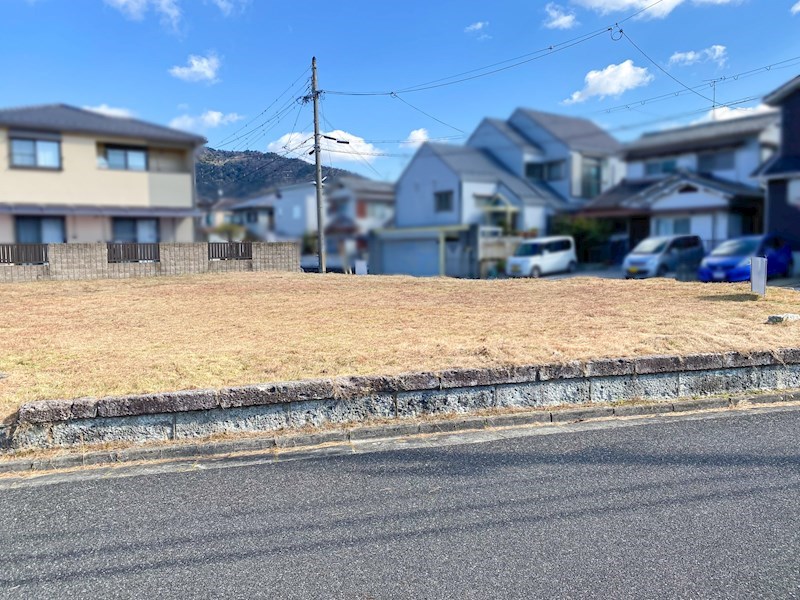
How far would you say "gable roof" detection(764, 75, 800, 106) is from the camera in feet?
49.7

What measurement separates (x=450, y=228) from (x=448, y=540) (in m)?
14.1

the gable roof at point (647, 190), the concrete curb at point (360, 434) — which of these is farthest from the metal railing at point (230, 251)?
the gable roof at point (647, 190)

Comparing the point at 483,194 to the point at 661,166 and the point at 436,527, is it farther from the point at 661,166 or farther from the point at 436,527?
the point at 436,527

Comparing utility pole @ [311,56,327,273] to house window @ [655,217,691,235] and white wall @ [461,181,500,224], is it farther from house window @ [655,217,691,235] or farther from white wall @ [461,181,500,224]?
house window @ [655,217,691,235]

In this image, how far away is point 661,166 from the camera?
48.4 feet

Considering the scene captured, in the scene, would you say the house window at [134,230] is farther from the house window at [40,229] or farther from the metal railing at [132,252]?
the house window at [40,229]

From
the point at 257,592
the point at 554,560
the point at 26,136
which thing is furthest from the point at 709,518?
the point at 26,136

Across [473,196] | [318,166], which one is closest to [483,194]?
[473,196]

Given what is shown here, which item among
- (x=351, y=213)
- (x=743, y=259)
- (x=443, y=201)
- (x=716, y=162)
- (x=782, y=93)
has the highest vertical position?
(x=782, y=93)

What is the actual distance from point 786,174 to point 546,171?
6.55 m

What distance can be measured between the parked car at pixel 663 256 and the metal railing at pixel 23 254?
13.5 metres

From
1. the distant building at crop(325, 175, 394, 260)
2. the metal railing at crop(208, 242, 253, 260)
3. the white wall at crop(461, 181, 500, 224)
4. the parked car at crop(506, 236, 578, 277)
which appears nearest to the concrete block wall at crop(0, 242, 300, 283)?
the metal railing at crop(208, 242, 253, 260)

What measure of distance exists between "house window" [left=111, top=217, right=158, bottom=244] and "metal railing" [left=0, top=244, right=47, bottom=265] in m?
1.35

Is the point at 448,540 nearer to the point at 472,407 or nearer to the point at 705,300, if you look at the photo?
the point at 472,407
